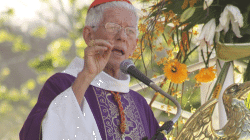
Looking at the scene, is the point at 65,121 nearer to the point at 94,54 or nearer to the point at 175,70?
the point at 94,54

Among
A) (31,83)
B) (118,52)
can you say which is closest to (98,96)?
(118,52)

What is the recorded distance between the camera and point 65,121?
1.00 meters

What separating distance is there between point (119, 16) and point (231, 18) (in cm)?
46

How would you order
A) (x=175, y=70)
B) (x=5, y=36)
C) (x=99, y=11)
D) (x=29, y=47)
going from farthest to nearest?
(x=29, y=47) → (x=5, y=36) → (x=175, y=70) → (x=99, y=11)

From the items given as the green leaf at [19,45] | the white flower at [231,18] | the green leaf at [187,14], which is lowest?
the green leaf at [19,45]

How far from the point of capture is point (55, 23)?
412cm

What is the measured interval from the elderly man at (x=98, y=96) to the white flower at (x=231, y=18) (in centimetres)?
34

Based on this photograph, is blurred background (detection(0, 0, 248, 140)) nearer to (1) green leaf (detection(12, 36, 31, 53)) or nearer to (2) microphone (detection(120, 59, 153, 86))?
(1) green leaf (detection(12, 36, 31, 53))

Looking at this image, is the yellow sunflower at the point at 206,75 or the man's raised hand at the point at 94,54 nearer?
the man's raised hand at the point at 94,54

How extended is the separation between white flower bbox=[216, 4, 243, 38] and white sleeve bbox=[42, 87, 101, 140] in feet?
2.45

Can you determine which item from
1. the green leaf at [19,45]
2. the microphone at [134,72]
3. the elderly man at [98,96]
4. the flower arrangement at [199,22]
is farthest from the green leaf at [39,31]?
the microphone at [134,72]

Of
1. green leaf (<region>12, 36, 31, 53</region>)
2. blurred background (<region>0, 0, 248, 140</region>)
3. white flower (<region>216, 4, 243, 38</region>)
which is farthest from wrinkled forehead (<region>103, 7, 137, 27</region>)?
green leaf (<region>12, 36, 31, 53</region>)

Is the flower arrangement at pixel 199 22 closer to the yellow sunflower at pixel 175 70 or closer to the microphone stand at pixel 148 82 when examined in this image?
the yellow sunflower at pixel 175 70

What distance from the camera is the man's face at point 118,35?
1319 mm
